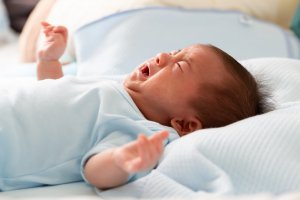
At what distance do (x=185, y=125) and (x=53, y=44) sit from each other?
40cm

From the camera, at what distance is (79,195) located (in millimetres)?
877

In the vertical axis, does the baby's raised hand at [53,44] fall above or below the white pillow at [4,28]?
above

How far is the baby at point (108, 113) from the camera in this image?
91 cm

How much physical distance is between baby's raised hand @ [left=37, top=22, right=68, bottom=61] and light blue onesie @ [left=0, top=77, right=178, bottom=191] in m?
0.27

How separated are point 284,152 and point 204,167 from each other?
13cm

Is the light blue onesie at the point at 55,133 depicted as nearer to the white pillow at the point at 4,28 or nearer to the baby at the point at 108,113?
the baby at the point at 108,113

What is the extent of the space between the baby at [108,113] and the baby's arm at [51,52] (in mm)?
191

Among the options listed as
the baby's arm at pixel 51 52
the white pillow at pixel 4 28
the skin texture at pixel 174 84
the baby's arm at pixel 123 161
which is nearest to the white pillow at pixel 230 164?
the baby's arm at pixel 123 161

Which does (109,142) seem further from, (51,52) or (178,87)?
(51,52)

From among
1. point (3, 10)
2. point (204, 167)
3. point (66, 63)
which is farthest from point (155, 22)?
point (3, 10)

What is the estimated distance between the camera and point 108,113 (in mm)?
944

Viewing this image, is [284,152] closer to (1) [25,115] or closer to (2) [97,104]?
(2) [97,104]

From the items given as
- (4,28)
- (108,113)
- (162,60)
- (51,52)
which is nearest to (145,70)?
(162,60)

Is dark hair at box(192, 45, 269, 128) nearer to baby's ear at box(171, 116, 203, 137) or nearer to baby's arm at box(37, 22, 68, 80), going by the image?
baby's ear at box(171, 116, 203, 137)
